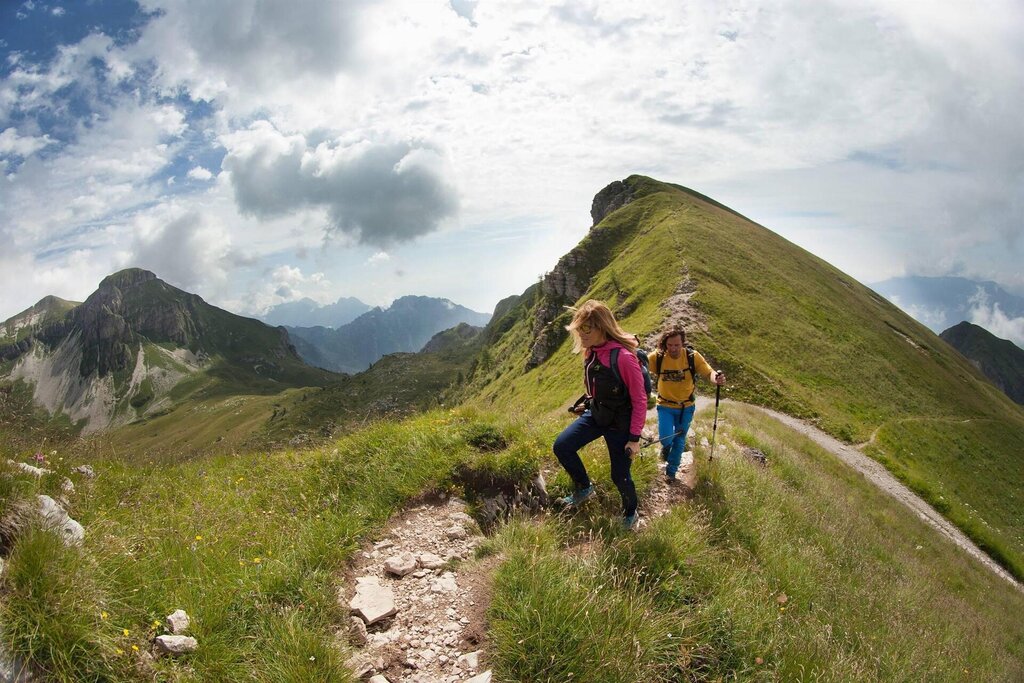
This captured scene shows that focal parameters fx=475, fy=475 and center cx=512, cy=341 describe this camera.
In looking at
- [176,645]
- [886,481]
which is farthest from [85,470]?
[886,481]

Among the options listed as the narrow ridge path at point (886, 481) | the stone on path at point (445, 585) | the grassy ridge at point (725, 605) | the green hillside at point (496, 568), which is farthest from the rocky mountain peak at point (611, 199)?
the stone on path at point (445, 585)

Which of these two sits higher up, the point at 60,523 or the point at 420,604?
the point at 60,523

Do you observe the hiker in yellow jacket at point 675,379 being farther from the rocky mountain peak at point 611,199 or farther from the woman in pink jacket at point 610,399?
the rocky mountain peak at point 611,199

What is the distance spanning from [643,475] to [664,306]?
43.1 m

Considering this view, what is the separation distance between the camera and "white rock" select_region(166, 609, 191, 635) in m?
3.97

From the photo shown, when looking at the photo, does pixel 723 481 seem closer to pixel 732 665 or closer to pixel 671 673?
pixel 732 665

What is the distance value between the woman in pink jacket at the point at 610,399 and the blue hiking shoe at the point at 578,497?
1cm

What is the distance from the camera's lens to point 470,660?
165 inches

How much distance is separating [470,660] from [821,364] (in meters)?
49.4

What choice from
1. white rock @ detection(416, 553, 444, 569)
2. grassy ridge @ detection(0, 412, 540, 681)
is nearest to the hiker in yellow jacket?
grassy ridge @ detection(0, 412, 540, 681)

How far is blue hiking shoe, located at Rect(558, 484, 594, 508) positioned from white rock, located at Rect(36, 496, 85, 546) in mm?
5437

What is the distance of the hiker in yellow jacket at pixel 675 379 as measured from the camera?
950cm

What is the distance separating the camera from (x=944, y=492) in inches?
1219

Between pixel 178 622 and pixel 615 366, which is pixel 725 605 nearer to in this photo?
pixel 615 366
